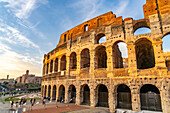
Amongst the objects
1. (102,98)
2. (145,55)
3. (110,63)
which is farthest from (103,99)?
(145,55)

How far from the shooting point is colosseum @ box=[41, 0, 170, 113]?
430 inches

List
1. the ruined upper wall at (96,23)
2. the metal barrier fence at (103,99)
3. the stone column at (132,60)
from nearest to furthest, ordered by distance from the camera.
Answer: the stone column at (132,60)
the metal barrier fence at (103,99)
the ruined upper wall at (96,23)

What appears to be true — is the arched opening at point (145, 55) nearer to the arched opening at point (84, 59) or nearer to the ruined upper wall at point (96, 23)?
the ruined upper wall at point (96, 23)

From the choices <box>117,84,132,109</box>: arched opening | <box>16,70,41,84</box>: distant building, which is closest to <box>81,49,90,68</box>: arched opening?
<box>117,84,132,109</box>: arched opening

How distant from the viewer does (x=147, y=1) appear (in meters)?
13.1

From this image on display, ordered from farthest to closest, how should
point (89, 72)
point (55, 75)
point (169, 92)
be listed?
point (55, 75) < point (89, 72) < point (169, 92)

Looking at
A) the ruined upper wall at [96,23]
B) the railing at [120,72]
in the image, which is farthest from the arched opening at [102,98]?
the ruined upper wall at [96,23]

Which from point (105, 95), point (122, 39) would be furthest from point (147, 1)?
point (105, 95)

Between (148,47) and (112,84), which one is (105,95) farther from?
(148,47)

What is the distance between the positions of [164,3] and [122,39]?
600cm

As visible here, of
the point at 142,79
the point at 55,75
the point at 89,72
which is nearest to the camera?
the point at 142,79

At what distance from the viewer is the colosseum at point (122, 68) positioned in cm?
1093

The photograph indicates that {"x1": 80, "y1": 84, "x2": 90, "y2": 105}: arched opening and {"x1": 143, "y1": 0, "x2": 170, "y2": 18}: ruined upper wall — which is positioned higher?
{"x1": 143, "y1": 0, "x2": 170, "y2": 18}: ruined upper wall

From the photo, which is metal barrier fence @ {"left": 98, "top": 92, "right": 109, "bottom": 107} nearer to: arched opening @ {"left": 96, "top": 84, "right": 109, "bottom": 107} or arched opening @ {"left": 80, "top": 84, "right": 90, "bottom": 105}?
arched opening @ {"left": 96, "top": 84, "right": 109, "bottom": 107}
